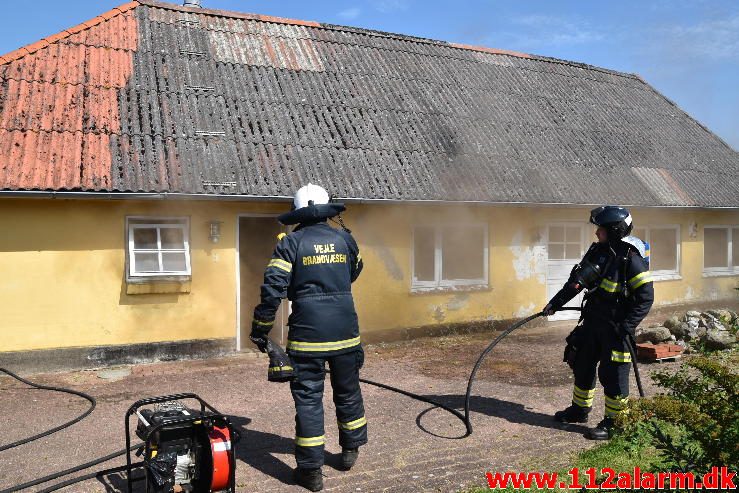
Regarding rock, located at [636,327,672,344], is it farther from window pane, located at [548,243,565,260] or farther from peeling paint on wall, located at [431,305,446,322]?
peeling paint on wall, located at [431,305,446,322]

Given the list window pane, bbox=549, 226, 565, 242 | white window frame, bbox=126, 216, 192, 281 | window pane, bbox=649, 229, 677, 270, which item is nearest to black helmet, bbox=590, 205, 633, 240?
white window frame, bbox=126, 216, 192, 281

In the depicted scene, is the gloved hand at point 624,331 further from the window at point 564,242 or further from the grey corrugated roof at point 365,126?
the window at point 564,242

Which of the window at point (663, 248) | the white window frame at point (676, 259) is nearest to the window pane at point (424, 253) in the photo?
the window at point (663, 248)

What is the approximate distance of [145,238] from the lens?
28.1 ft

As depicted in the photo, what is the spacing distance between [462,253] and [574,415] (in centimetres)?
565

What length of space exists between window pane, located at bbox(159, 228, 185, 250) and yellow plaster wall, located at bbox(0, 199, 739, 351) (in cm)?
20

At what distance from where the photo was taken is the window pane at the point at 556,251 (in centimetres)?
1174

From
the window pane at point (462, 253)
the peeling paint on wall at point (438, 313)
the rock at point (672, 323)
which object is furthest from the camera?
the window pane at point (462, 253)

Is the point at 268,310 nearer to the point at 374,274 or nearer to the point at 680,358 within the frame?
the point at 374,274

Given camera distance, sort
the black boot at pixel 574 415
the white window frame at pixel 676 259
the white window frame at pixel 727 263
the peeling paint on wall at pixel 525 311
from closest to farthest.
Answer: the black boot at pixel 574 415
the peeling paint on wall at pixel 525 311
the white window frame at pixel 676 259
the white window frame at pixel 727 263

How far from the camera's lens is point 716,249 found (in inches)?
577

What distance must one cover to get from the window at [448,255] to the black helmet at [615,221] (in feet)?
16.2

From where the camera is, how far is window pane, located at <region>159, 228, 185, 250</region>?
865cm

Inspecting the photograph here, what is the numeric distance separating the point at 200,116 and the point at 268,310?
6.06 m
